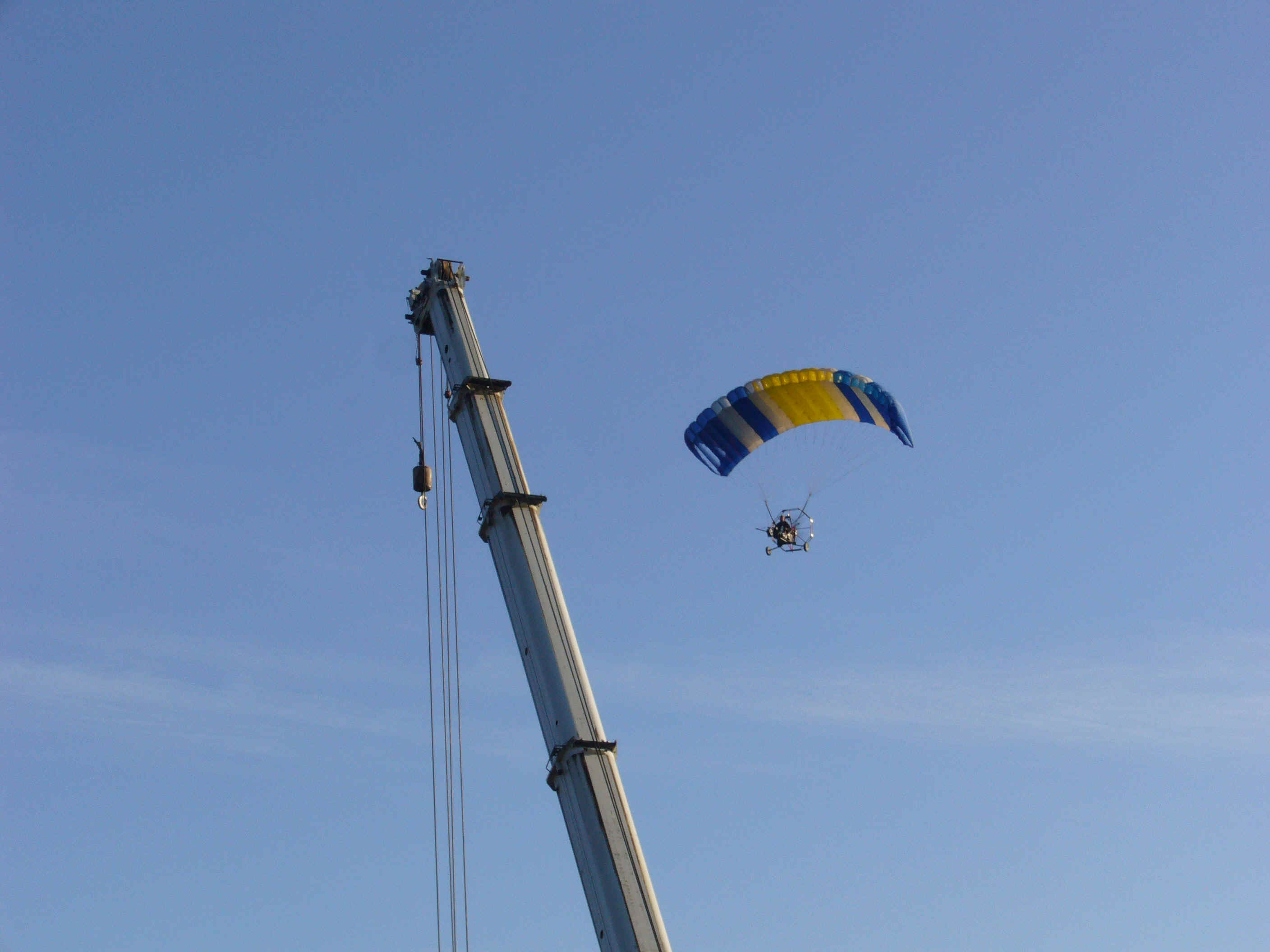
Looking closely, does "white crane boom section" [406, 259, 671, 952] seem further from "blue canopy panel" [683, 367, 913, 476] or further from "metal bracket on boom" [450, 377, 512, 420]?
"blue canopy panel" [683, 367, 913, 476]

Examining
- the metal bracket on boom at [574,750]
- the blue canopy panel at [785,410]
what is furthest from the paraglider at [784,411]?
the metal bracket on boom at [574,750]

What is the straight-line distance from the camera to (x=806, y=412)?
3422cm

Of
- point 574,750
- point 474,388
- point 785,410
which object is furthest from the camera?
point 785,410

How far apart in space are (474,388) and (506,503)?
7.93 ft

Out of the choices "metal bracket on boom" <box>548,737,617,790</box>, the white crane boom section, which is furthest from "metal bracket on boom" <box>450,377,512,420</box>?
"metal bracket on boom" <box>548,737,617,790</box>

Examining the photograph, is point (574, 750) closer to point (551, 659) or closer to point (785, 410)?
point (551, 659)

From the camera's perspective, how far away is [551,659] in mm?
25328

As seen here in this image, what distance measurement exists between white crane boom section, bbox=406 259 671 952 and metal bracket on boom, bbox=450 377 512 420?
0.02 metres

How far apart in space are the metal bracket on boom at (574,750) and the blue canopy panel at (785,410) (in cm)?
1080

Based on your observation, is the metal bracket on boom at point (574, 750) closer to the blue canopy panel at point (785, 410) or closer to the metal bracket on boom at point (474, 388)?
the metal bracket on boom at point (474, 388)

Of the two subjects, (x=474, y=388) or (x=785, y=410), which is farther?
(x=785, y=410)

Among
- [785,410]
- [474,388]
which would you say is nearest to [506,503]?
[474,388]

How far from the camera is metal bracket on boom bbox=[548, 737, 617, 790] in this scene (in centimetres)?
2464

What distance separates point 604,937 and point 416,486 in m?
9.40
